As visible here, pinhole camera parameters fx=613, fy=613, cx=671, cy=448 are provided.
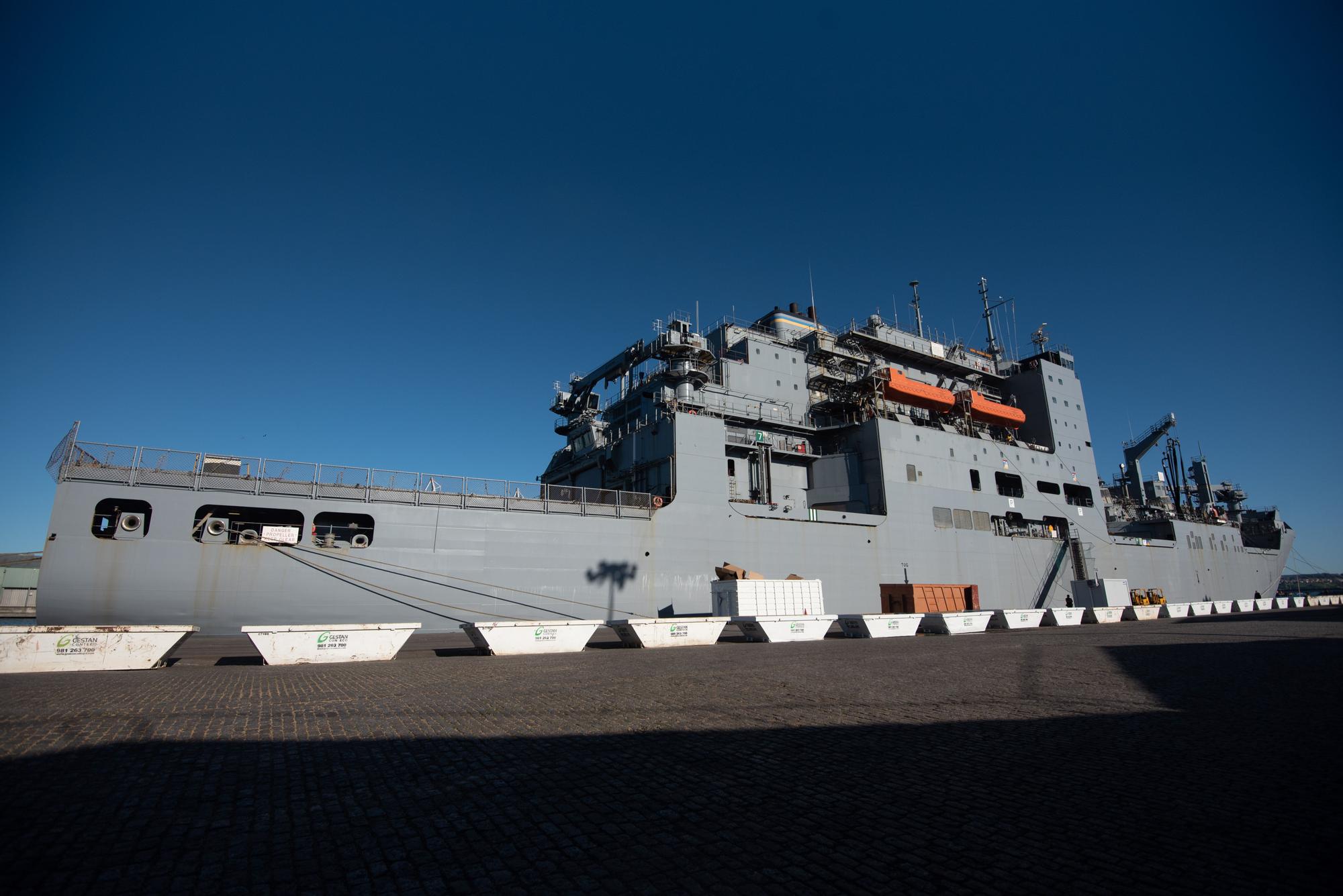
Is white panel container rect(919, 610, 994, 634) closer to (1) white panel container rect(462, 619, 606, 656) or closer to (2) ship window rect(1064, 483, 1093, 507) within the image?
(1) white panel container rect(462, 619, 606, 656)

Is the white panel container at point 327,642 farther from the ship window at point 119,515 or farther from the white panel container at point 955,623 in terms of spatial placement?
the white panel container at point 955,623

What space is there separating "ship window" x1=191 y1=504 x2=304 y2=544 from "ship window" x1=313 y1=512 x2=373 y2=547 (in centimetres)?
67

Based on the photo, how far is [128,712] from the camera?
673cm

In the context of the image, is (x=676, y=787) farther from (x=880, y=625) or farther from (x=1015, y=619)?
(x=1015, y=619)

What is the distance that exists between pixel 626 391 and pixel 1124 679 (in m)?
22.8

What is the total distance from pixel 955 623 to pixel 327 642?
18.8 metres

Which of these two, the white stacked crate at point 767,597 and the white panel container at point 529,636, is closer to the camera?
the white panel container at point 529,636

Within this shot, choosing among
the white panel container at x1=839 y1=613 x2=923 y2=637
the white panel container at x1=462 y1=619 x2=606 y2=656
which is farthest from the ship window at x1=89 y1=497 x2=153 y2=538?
the white panel container at x1=839 y1=613 x2=923 y2=637

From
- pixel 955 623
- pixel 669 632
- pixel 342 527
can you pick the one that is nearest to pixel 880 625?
pixel 955 623

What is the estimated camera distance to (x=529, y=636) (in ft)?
47.2

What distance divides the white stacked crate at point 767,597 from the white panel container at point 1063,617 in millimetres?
10529

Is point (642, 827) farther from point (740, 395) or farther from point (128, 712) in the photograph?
point (740, 395)

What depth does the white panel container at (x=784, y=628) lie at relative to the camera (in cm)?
1758

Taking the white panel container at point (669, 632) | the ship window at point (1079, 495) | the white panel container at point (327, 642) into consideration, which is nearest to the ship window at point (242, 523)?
the white panel container at point (327, 642)
